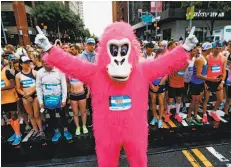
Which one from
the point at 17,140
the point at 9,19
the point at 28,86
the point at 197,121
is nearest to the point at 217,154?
the point at 197,121

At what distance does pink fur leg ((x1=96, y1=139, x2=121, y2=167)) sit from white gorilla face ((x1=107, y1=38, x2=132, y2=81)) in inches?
26.3

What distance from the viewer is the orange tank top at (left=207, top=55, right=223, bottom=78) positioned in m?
4.07

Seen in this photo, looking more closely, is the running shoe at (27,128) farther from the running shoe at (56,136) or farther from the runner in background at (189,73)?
the runner in background at (189,73)

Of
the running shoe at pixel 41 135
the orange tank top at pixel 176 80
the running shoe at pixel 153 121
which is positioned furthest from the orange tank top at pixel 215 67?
the running shoe at pixel 41 135

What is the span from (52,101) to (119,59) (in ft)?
6.96

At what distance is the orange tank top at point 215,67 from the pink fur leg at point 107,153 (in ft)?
9.52

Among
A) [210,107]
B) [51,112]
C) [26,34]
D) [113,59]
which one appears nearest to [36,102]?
[51,112]

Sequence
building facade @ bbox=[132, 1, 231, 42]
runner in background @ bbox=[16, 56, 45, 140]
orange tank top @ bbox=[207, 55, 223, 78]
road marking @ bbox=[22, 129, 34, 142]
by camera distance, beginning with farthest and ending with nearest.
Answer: building facade @ bbox=[132, 1, 231, 42], orange tank top @ bbox=[207, 55, 223, 78], road marking @ bbox=[22, 129, 34, 142], runner in background @ bbox=[16, 56, 45, 140]

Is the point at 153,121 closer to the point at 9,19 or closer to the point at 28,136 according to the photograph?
the point at 28,136

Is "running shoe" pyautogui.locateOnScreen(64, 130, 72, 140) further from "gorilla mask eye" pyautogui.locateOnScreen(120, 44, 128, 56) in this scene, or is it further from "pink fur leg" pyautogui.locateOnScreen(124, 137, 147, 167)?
"gorilla mask eye" pyautogui.locateOnScreen(120, 44, 128, 56)

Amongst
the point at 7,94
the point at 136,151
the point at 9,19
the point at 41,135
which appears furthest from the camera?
the point at 9,19

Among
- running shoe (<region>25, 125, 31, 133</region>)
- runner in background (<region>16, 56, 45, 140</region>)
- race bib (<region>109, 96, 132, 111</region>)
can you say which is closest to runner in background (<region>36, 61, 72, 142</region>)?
runner in background (<region>16, 56, 45, 140</region>)

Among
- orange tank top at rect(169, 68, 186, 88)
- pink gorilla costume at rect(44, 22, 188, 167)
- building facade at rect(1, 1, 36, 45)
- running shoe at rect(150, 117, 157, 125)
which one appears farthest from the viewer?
building facade at rect(1, 1, 36, 45)

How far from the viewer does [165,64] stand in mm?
2031
